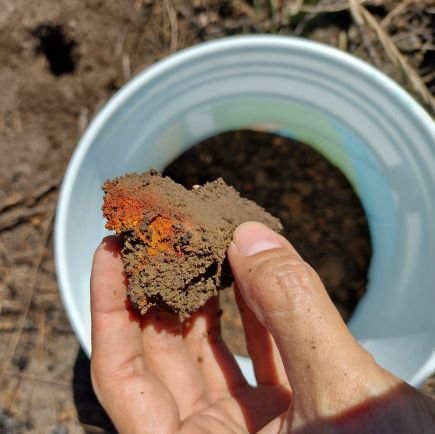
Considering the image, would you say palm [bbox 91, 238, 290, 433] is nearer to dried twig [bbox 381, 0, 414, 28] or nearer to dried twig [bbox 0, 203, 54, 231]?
dried twig [bbox 0, 203, 54, 231]

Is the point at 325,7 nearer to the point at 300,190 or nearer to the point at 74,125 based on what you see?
the point at 300,190

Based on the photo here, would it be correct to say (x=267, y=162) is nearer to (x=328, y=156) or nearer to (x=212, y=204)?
(x=328, y=156)

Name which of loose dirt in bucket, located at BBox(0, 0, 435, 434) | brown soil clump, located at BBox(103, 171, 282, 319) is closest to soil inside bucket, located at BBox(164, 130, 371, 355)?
loose dirt in bucket, located at BBox(0, 0, 435, 434)

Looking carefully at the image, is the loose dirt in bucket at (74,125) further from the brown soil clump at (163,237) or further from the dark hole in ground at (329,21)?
the brown soil clump at (163,237)

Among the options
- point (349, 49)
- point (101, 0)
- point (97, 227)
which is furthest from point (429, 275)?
point (101, 0)

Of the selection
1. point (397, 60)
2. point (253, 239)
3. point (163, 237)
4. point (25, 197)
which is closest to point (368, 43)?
point (397, 60)
